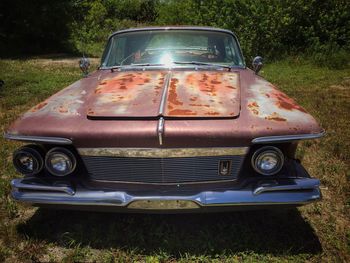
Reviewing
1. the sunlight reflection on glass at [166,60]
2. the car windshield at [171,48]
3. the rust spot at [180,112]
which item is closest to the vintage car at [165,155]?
the rust spot at [180,112]

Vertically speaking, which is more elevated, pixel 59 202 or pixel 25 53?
pixel 59 202

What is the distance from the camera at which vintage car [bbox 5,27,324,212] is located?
2.51m

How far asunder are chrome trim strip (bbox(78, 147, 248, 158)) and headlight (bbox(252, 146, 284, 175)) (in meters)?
0.13

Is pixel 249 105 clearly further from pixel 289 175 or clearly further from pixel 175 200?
pixel 175 200

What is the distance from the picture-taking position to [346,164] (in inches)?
171

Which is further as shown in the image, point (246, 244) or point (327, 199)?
point (327, 199)

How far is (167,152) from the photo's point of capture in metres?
2.50

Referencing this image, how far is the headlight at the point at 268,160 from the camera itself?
8.54ft

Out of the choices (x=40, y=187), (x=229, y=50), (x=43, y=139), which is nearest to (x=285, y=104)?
(x=229, y=50)

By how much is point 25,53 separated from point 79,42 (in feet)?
12.1

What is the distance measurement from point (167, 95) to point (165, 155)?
637 mm

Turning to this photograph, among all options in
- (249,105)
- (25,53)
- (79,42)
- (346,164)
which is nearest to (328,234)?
(249,105)

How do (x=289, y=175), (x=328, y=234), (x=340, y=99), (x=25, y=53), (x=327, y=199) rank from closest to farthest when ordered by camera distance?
1. (x=289, y=175)
2. (x=328, y=234)
3. (x=327, y=199)
4. (x=340, y=99)
5. (x=25, y=53)

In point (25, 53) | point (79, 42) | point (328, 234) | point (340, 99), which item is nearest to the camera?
point (328, 234)
